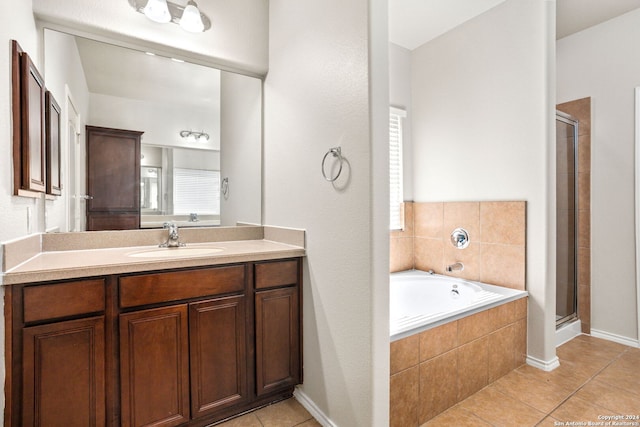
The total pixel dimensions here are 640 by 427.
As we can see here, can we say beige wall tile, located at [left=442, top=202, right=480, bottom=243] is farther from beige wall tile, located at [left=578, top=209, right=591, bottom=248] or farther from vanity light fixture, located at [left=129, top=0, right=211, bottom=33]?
vanity light fixture, located at [left=129, top=0, right=211, bottom=33]

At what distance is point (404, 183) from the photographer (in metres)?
3.20

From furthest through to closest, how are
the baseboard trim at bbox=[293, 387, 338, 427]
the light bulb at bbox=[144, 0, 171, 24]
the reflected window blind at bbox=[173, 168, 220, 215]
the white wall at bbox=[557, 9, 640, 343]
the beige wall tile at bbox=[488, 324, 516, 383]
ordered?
the white wall at bbox=[557, 9, 640, 343]
the reflected window blind at bbox=[173, 168, 220, 215]
the beige wall tile at bbox=[488, 324, 516, 383]
the light bulb at bbox=[144, 0, 171, 24]
the baseboard trim at bbox=[293, 387, 338, 427]

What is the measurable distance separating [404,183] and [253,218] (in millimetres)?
1610

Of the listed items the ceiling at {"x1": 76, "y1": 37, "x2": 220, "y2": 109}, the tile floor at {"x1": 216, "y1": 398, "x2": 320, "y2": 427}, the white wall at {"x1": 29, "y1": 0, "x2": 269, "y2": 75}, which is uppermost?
the white wall at {"x1": 29, "y1": 0, "x2": 269, "y2": 75}

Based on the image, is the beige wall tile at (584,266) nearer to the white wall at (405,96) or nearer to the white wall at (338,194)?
the white wall at (405,96)

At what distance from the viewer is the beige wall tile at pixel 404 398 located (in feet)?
5.09

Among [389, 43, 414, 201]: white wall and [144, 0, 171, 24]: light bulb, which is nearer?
[144, 0, 171, 24]: light bulb

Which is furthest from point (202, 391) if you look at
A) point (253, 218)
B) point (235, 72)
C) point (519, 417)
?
point (235, 72)

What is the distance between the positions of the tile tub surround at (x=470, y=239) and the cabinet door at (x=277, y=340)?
148 centimetres

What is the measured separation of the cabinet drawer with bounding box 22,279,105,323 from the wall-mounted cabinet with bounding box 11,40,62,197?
1.36 ft

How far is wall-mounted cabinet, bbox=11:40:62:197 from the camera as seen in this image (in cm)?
130

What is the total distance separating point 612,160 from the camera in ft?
8.71

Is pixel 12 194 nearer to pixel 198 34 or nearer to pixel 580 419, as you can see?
pixel 198 34

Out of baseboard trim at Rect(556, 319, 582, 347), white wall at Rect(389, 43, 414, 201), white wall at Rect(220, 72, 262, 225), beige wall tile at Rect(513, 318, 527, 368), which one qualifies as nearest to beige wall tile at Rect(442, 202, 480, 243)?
white wall at Rect(389, 43, 414, 201)
